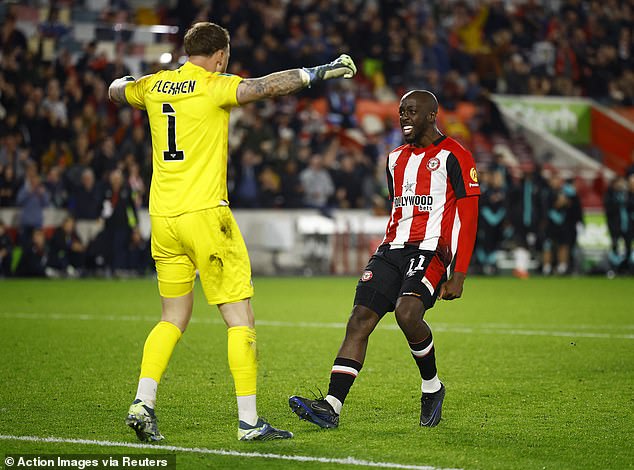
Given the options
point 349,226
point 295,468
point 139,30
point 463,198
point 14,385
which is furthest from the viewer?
point 139,30

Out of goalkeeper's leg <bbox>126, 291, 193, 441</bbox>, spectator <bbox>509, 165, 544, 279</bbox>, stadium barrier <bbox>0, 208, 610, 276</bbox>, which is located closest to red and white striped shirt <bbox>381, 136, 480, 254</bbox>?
goalkeeper's leg <bbox>126, 291, 193, 441</bbox>

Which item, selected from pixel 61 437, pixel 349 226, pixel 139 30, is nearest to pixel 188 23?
pixel 139 30

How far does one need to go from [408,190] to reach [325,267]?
15908mm

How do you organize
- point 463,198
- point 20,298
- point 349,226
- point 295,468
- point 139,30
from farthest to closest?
point 139,30 < point 349,226 < point 20,298 < point 463,198 < point 295,468

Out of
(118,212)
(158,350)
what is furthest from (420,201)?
(118,212)

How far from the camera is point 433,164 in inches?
275

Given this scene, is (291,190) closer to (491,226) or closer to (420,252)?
(491,226)

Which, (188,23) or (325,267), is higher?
(188,23)

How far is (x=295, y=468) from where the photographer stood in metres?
5.46

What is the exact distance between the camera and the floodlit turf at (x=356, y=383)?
19.8 ft

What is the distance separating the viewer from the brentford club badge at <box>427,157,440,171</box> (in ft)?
22.8

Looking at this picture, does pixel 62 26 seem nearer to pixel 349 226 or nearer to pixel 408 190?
pixel 349 226

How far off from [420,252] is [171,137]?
1.72 meters
